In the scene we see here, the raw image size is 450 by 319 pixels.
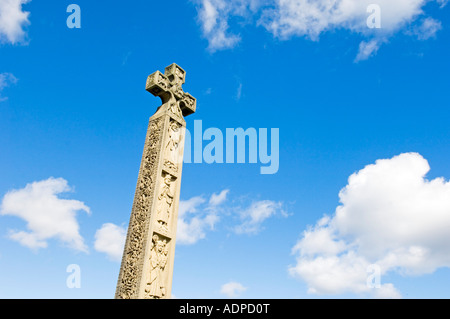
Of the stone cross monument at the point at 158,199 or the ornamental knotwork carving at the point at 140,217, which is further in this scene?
the stone cross monument at the point at 158,199

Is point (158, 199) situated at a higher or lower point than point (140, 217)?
higher

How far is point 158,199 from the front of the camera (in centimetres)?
966

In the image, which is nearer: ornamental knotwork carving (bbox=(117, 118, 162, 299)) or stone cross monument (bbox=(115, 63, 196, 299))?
ornamental knotwork carving (bbox=(117, 118, 162, 299))

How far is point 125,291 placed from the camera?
8531 mm

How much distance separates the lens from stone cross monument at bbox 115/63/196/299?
8703 mm

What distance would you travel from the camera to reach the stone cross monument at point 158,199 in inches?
343

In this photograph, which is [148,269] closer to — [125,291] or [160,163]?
[125,291]

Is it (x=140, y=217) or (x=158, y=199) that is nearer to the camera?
(x=140, y=217)
